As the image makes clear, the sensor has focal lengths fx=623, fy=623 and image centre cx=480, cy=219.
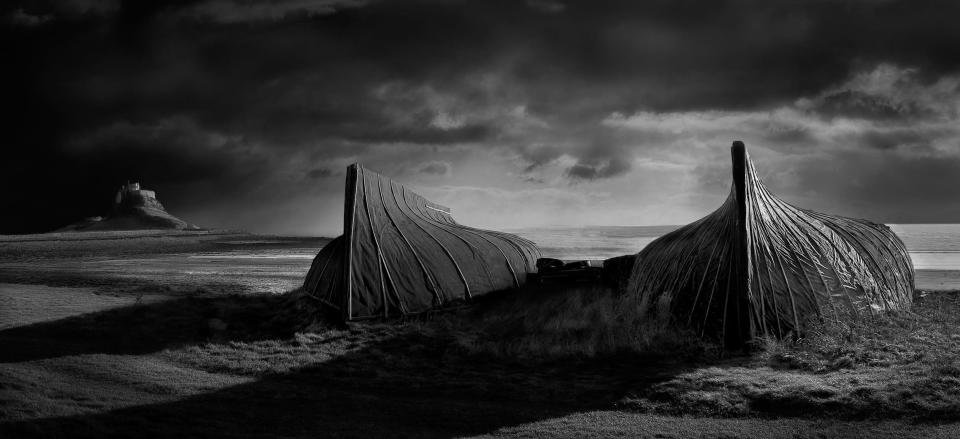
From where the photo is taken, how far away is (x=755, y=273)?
45.5 feet

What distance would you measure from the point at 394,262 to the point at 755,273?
9.28 metres

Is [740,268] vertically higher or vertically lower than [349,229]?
lower

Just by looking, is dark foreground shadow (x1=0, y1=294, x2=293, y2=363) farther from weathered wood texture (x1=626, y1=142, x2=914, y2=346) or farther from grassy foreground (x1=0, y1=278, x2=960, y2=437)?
weathered wood texture (x1=626, y1=142, x2=914, y2=346)

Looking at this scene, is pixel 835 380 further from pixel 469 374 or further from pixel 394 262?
pixel 394 262

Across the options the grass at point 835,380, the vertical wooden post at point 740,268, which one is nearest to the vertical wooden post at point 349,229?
the grass at point 835,380

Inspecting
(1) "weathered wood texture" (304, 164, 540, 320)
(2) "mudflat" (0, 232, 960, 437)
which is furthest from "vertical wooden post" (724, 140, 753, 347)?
(1) "weathered wood texture" (304, 164, 540, 320)

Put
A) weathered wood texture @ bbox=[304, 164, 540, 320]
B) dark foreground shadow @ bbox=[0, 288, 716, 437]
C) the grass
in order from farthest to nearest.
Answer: weathered wood texture @ bbox=[304, 164, 540, 320]
the grass
dark foreground shadow @ bbox=[0, 288, 716, 437]

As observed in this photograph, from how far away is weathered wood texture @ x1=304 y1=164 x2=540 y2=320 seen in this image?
16.7m

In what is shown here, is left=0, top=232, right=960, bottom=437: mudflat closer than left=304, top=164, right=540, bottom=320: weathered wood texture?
Yes

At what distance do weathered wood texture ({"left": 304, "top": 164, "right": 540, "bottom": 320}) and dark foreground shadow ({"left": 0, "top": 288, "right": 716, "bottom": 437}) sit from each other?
1701 mm

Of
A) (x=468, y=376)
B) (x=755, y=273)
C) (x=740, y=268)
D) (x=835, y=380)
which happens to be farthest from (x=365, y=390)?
(x=755, y=273)

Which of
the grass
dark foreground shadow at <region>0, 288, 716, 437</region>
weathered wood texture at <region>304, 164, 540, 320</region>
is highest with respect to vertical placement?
weathered wood texture at <region>304, 164, 540, 320</region>

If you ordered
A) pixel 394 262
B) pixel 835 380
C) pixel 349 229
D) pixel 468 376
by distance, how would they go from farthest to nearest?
pixel 394 262 < pixel 349 229 < pixel 468 376 < pixel 835 380

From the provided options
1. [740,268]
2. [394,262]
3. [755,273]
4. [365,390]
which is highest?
[740,268]
